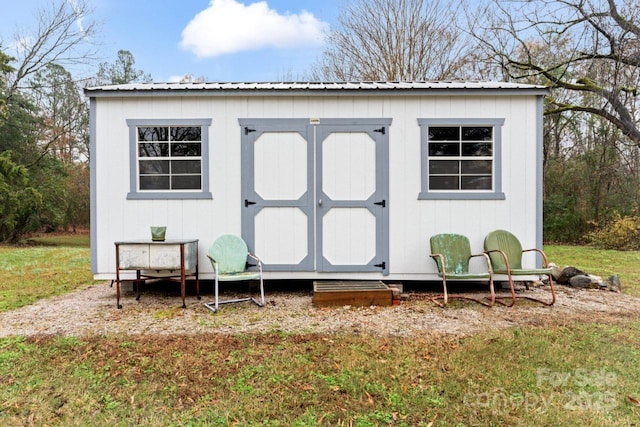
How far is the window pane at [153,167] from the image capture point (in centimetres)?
478

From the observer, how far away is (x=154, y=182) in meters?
4.79

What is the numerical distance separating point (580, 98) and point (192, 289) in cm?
1268

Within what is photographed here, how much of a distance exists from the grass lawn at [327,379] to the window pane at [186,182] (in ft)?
6.84

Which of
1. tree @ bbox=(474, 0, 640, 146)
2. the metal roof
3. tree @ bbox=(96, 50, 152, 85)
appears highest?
tree @ bbox=(96, 50, 152, 85)

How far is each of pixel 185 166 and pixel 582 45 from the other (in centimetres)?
974

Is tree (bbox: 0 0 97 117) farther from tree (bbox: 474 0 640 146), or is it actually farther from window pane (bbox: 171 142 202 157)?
tree (bbox: 474 0 640 146)

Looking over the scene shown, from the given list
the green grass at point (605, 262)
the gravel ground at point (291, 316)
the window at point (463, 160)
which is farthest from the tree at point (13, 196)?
the green grass at point (605, 262)

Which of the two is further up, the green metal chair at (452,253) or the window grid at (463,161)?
the window grid at (463,161)

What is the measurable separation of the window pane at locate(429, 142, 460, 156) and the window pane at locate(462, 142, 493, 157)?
9 centimetres

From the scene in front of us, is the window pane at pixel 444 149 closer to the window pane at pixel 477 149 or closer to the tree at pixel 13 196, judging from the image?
the window pane at pixel 477 149

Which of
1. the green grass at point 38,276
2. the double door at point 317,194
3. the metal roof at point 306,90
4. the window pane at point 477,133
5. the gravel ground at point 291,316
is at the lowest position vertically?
the green grass at point 38,276

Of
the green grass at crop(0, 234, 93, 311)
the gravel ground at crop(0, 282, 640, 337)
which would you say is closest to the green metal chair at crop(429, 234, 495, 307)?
the gravel ground at crop(0, 282, 640, 337)

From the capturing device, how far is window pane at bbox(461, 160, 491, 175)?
4777 mm

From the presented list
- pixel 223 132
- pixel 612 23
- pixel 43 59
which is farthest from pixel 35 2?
pixel 612 23
